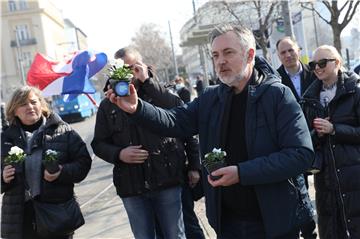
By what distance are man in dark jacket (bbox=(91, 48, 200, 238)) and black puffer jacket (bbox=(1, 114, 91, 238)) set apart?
7.5 inches

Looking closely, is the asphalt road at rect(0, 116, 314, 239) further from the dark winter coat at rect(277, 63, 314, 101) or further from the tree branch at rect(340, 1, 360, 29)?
the tree branch at rect(340, 1, 360, 29)

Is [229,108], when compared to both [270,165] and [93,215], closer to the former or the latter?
[270,165]

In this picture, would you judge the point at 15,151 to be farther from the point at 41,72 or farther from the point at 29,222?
the point at 41,72

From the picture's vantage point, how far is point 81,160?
433 centimetres

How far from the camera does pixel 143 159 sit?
4.16m

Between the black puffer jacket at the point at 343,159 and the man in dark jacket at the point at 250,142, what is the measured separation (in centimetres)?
122

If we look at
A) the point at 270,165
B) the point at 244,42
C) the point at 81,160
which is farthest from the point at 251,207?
the point at 81,160

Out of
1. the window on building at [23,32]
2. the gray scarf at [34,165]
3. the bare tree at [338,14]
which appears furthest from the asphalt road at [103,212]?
the window on building at [23,32]

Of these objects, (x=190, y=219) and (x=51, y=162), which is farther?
(x=190, y=219)

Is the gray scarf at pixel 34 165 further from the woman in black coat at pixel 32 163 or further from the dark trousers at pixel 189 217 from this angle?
the dark trousers at pixel 189 217

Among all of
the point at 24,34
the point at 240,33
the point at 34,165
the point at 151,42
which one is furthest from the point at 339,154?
the point at 24,34

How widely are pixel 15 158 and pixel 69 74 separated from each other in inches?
176

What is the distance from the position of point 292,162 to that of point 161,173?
1.65 metres

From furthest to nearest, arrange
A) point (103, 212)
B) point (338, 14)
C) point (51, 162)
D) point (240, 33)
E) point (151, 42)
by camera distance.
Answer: point (151, 42), point (338, 14), point (103, 212), point (51, 162), point (240, 33)
